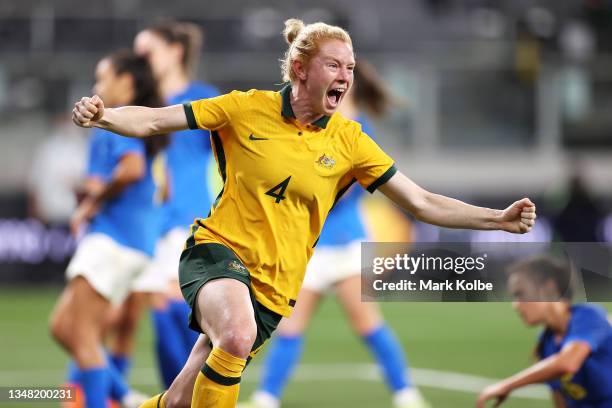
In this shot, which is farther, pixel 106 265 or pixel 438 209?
pixel 106 265

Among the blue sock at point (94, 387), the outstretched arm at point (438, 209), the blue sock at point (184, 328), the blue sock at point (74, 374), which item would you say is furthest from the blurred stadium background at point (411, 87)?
the outstretched arm at point (438, 209)

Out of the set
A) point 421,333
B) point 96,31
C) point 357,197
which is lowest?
point 421,333

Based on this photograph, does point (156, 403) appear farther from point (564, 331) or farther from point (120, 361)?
point (120, 361)

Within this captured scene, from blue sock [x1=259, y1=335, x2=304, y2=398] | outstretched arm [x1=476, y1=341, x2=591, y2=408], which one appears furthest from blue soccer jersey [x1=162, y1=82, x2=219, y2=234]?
outstretched arm [x1=476, y1=341, x2=591, y2=408]

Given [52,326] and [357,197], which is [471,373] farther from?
[52,326]

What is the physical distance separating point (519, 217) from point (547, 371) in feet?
2.87

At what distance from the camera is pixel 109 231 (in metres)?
6.86

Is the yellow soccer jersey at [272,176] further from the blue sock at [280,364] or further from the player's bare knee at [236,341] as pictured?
the blue sock at [280,364]

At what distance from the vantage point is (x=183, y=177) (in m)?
8.10

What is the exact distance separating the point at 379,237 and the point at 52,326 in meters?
10.6

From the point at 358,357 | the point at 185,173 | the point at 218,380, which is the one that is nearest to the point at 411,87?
the point at 358,357

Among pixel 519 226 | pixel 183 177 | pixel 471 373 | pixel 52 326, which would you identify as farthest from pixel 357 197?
pixel 519 226

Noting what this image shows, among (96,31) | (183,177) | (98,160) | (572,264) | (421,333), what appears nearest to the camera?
(572,264)

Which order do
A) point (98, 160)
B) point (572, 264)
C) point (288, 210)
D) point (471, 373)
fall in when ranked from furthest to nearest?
point (471, 373) < point (98, 160) < point (572, 264) < point (288, 210)
